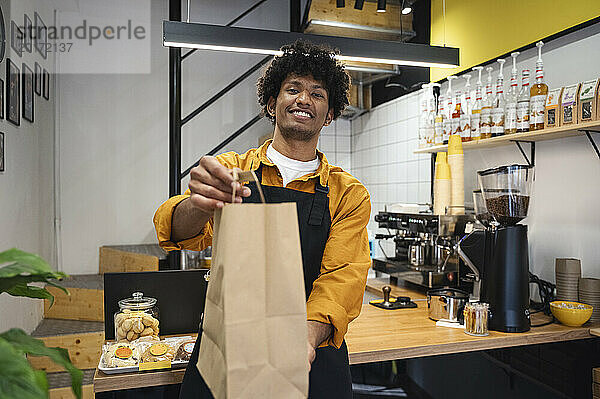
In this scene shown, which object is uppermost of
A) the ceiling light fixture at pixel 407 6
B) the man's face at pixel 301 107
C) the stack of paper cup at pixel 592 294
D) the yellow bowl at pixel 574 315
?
the ceiling light fixture at pixel 407 6

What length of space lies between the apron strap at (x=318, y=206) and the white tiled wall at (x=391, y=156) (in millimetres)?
2564

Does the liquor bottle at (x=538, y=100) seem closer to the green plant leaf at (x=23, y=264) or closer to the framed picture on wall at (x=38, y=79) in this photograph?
the green plant leaf at (x=23, y=264)

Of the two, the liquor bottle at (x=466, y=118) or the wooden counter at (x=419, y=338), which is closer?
the wooden counter at (x=419, y=338)

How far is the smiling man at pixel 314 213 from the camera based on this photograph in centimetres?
135

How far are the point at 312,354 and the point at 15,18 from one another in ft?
12.0

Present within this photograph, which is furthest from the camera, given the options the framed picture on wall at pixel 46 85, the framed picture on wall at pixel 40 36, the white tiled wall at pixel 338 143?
the white tiled wall at pixel 338 143

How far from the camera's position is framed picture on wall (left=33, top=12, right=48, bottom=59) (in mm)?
4355

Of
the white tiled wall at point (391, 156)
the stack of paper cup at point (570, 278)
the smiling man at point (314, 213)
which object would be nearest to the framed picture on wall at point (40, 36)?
the white tiled wall at point (391, 156)

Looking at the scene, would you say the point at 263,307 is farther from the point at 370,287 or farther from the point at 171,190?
the point at 171,190

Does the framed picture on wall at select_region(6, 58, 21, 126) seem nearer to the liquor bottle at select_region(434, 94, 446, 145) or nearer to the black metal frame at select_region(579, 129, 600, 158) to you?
the liquor bottle at select_region(434, 94, 446, 145)

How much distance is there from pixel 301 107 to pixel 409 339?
44.8 inches

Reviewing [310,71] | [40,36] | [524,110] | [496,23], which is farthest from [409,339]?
[40,36]

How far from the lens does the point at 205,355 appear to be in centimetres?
93

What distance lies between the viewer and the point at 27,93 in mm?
3846
